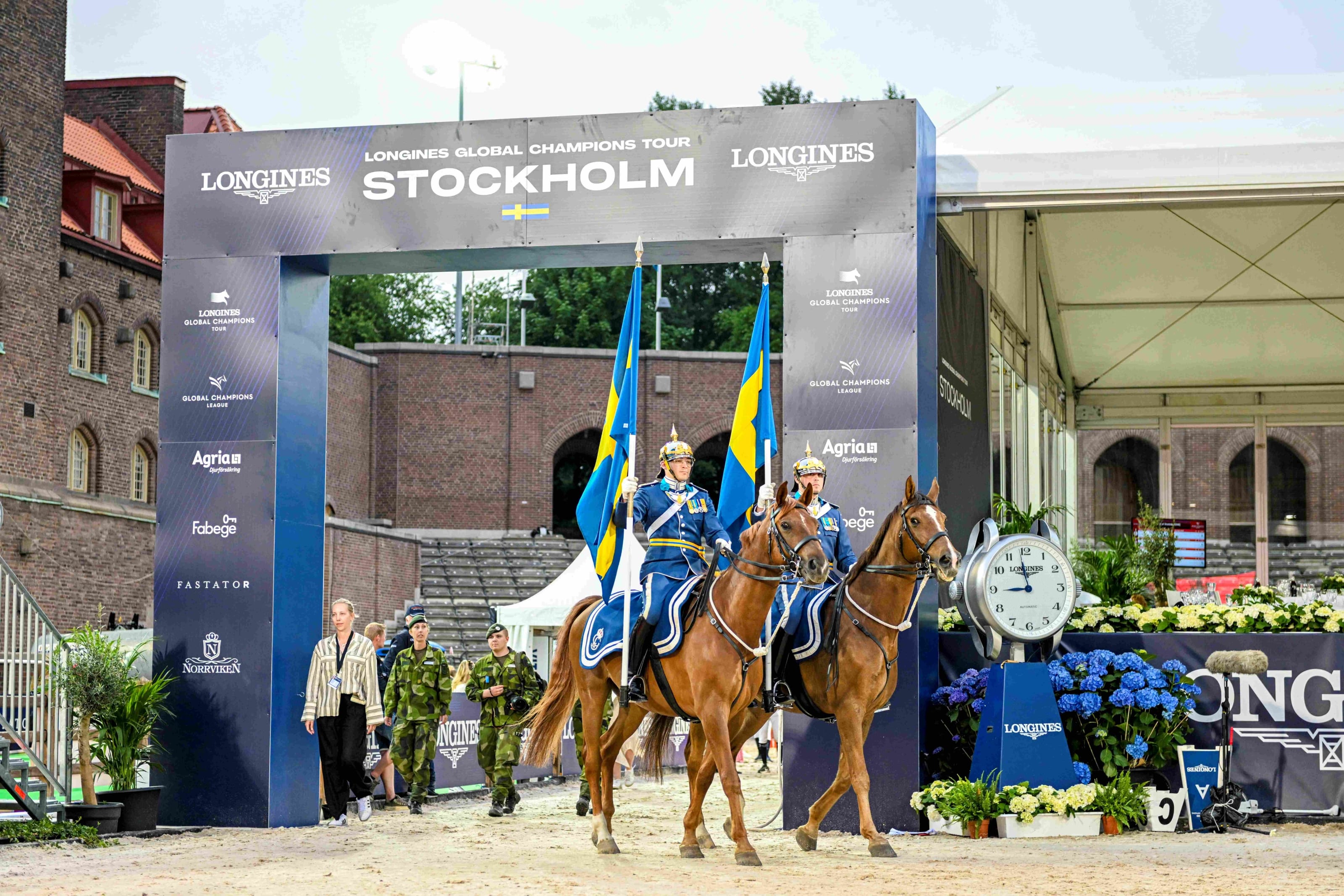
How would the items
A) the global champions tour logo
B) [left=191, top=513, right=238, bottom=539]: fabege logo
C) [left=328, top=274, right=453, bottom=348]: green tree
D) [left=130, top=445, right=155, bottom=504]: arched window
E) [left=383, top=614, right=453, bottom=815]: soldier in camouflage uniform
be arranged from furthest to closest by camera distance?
[left=328, top=274, right=453, bottom=348]: green tree → [left=130, top=445, right=155, bottom=504]: arched window → [left=383, top=614, right=453, bottom=815]: soldier in camouflage uniform → [left=191, top=513, right=238, bottom=539]: fabege logo → the global champions tour logo

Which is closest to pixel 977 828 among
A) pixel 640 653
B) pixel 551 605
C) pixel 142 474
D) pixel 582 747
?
pixel 640 653

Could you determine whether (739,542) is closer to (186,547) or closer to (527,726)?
(527,726)

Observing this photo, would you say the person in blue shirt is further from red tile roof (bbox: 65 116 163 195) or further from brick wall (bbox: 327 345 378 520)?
red tile roof (bbox: 65 116 163 195)

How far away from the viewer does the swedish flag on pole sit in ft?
37.2

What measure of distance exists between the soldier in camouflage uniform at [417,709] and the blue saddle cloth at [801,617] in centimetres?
470

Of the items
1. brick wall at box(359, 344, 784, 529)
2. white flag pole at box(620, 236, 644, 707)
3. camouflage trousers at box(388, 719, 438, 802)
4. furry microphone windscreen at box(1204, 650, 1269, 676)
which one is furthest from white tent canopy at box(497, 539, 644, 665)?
brick wall at box(359, 344, 784, 529)

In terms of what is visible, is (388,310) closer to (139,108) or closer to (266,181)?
(139,108)

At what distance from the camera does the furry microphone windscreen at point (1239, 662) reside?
38.8 feet

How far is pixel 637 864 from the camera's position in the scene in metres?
9.95

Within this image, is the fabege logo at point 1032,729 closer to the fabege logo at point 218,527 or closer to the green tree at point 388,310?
the fabege logo at point 218,527

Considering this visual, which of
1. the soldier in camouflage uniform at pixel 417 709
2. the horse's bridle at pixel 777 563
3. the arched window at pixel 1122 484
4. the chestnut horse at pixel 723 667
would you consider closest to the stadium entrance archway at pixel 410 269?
the soldier in camouflage uniform at pixel 417 709

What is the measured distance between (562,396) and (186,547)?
100 ft

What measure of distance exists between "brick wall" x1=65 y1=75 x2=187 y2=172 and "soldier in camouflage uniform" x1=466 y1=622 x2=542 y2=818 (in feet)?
103

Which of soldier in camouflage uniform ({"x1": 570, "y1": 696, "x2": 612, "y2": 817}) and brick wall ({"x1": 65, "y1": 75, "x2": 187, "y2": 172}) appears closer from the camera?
soldier in camouflage uniform ({"x1": 570, "y1": 696, "x2": 612, "y2": 817})
